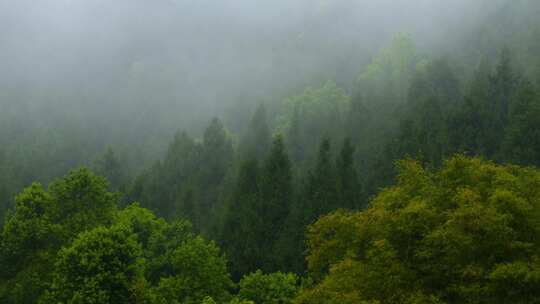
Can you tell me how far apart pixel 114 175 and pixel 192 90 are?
75211mm

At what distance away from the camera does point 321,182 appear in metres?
64.9

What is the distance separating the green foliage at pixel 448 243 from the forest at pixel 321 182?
10 centimetres

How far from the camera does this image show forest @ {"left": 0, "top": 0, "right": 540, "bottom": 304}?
91.1 ft

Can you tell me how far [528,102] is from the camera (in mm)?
63969

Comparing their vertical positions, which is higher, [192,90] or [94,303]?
[192,90]

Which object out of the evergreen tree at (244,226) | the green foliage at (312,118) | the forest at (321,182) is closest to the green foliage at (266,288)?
the forest at (321,182)

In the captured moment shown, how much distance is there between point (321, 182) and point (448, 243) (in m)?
39.0

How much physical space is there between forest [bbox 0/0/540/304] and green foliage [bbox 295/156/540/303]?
10 centimetres

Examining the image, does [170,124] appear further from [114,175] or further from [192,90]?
[114,175]

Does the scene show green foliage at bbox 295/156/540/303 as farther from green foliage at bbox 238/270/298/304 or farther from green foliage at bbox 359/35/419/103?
green foliage at bbox 359/35/419/103

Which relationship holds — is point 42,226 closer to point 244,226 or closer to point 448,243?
point 244,226

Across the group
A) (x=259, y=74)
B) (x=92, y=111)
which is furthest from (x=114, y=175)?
(x=92, y=111)

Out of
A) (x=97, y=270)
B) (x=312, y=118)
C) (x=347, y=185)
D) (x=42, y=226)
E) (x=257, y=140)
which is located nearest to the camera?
(x=97, y=270)

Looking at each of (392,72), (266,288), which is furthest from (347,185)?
(392,72)
